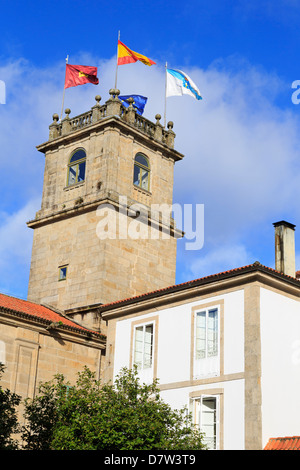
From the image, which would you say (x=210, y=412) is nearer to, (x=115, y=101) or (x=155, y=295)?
(x=155, y=295)

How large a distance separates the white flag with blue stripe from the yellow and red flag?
4.05 m

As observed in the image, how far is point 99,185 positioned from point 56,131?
Result: 20.2 feet

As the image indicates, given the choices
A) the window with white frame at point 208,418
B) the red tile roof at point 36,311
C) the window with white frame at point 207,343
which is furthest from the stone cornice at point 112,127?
the window with white frame at point 208,418

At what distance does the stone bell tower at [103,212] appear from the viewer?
3909 centimetres

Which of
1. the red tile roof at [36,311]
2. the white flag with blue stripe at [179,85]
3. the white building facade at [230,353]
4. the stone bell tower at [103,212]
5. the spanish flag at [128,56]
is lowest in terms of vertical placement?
the white building facade at [230,353]

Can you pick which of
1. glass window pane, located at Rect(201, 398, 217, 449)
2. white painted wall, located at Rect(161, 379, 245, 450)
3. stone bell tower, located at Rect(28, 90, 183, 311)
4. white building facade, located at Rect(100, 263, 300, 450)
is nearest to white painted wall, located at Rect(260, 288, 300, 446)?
white building facade, located at Rect(100, 263, 300, 450)

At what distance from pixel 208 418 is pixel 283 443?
9.79 ft

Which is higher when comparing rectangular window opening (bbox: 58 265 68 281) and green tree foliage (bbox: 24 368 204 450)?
rectangular window opening (bbox: 58 265 68 281)

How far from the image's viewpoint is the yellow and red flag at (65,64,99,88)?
1699 inches

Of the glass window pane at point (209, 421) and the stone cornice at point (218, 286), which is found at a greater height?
the stone cornice at point (218, 286)

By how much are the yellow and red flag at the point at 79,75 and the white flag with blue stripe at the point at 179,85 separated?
4046mm

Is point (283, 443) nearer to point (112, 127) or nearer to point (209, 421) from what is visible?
point (209, 421)

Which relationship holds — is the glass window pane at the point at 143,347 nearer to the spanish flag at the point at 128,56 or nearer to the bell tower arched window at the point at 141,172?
the bell tower arched window at the point at 141,172

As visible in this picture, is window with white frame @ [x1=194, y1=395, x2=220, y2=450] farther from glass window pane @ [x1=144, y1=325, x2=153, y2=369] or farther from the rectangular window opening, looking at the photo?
the rectangular window opening
